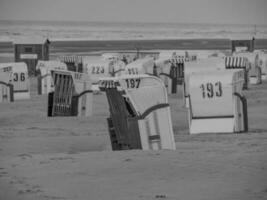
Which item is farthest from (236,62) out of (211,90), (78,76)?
(211,90)

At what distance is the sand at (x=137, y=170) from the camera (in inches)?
252

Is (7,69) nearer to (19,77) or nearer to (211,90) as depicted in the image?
(19,77)

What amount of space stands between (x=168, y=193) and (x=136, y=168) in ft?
4.06

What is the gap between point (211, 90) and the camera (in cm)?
1196

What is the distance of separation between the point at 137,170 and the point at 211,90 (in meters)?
4.69

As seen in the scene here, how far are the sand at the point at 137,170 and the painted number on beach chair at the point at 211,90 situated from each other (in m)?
0.58

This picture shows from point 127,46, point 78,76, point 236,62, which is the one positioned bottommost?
point 78,76

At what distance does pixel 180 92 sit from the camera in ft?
79.6

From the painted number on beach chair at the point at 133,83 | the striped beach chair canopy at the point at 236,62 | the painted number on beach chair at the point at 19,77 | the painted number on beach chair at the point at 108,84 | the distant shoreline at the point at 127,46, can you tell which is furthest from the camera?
the distant shoreline at the point at 127,46

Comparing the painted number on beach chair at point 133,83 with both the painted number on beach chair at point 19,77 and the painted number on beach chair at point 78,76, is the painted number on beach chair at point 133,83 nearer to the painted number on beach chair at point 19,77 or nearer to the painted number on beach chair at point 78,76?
the painted number on beach chair at point 78,76

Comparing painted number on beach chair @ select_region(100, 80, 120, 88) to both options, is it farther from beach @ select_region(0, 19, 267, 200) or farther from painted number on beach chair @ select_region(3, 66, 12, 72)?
painted number on beach chair @ select_region(3, 66, 12, 72)

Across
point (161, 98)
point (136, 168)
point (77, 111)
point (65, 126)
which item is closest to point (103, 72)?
point (77, 111)

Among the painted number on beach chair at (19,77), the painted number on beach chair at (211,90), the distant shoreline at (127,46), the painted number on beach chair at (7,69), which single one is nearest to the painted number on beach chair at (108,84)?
the painted number on beach chair at (211,90)

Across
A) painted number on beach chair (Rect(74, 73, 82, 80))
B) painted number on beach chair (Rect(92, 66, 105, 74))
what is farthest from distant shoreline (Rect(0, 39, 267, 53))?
painted number on beach chair (Rect(74, 73, 82, 80))
